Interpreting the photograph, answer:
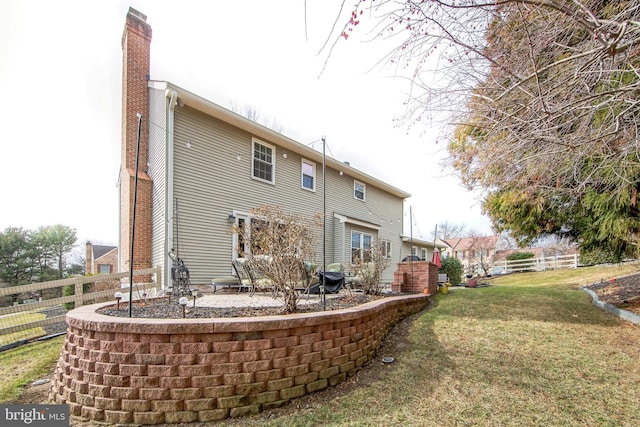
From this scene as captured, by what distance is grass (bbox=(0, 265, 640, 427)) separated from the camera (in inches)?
113

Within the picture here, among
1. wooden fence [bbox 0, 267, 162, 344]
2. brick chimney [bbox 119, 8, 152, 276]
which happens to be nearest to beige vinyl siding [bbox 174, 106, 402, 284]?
wooden fence [bbox 0, 267, 162, 344]

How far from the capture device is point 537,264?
23.6 meters

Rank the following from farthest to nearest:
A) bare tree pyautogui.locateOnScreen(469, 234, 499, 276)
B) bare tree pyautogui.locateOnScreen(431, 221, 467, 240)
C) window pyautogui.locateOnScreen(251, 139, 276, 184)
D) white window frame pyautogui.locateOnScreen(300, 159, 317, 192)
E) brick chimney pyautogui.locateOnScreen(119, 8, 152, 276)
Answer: bare tree pyautogui.locateOnScreen(431, 221, 467, 240), bare tree pyautogui.locateOnScreen(469, 234, 499, 276), white window frame pyautogui.locateOnScreen(300, 159, 317, 192), window pyautogui.locateOnScreen(251, 139, 276, 184), brick chimney pyautogui.locateOnScreen(119, 8, 152, 276)

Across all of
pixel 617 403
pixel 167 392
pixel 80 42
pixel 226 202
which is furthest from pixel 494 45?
pixel 80 42

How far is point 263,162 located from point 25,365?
7.33 m

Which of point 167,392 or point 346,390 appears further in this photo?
point 346,390

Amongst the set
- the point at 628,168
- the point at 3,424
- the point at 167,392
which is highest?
the point at 628,168

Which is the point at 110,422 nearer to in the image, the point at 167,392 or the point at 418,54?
the point at 167,392

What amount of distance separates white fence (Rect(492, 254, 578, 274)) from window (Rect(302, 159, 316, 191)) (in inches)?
759

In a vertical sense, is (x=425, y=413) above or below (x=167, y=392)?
below

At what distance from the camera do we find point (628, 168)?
14.3ft

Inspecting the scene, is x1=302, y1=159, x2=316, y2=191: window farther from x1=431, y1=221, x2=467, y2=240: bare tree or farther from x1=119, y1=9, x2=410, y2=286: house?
x1=431, y1=221, x2=467, y2=240: bare tree

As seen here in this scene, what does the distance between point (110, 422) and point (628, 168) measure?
675 cm

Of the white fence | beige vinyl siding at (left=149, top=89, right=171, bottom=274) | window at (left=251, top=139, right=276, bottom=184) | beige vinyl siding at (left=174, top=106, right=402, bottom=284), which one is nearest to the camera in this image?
beige vinyl siding at (left=149, top=89, right=171, bottom=274)
